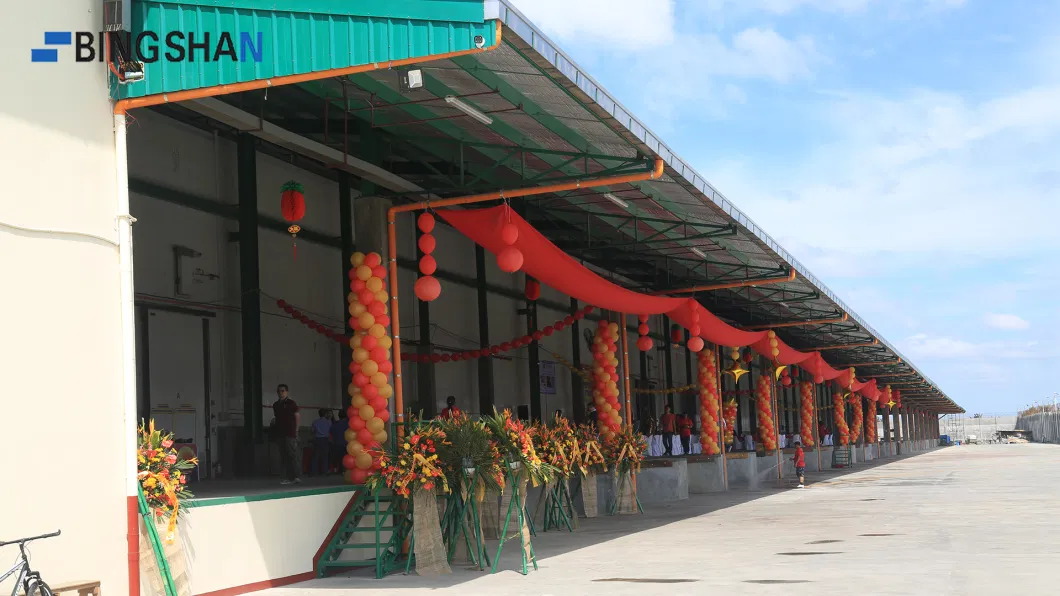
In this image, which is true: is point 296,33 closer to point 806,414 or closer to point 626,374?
point 626,374

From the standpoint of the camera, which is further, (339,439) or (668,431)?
(668,431)

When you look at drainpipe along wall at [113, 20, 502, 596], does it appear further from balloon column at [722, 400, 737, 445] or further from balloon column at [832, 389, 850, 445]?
balloon column at [832, 389, 850, 445]

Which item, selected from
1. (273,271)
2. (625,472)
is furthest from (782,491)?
(273,271)

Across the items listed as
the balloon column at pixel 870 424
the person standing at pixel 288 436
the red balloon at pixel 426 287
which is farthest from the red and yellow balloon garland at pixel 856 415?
the red balloon at pixel 426 287

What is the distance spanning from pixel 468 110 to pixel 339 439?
8.46 m

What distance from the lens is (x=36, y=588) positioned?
261 inches

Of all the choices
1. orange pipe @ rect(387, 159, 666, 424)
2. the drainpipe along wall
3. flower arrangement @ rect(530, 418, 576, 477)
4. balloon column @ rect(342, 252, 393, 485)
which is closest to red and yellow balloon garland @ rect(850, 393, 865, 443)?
A: flower arrangement @ rect(530, 418, 576, 477)

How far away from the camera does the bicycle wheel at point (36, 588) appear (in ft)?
21.5

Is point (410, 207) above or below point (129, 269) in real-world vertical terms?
above

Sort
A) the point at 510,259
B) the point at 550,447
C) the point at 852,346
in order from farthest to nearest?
the point at 852,346
the point at 550,447
the point at 510,259

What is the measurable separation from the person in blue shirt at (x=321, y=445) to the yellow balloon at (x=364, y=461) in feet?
24.0

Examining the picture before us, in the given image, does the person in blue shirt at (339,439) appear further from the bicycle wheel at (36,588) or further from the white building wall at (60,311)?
the bicycle wheel at (36,588)

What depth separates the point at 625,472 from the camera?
1942 centimetres

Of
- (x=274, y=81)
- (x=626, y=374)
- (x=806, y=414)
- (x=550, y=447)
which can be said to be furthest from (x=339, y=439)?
(x=806, y=414)
